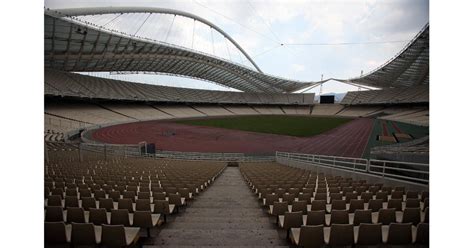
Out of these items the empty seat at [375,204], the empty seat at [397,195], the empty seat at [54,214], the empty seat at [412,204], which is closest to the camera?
the empty seat at [54,214]

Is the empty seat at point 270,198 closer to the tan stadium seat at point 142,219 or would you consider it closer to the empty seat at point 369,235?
the empty seat at point 369,235

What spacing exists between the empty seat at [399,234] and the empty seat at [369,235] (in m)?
0.17

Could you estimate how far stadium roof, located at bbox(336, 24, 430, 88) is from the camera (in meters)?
37.3

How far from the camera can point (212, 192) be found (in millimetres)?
9031

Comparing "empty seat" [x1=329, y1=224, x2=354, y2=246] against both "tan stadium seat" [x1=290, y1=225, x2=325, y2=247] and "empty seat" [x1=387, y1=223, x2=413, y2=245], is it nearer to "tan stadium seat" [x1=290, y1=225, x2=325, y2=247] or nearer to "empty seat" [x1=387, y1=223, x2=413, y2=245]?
"tan stadium seat" [x1=290, y1=225, x2=325, y2=247]

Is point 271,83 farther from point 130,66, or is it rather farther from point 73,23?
point 73,23

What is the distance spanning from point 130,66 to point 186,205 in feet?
188

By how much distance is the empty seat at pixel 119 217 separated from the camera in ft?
14.3

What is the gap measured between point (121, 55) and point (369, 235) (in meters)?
49.7

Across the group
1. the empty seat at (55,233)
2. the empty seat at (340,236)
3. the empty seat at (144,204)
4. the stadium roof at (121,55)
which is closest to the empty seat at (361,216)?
the empty seat at (340,236)

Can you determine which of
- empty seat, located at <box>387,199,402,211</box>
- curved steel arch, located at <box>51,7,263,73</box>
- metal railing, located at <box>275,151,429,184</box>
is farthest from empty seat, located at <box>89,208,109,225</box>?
curved steel arch, located at <box>51,7,263,73</box>

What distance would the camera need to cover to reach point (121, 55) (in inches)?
1780

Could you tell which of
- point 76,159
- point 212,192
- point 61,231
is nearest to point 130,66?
point 76,159

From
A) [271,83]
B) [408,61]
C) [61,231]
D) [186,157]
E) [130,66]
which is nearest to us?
[61,231]
